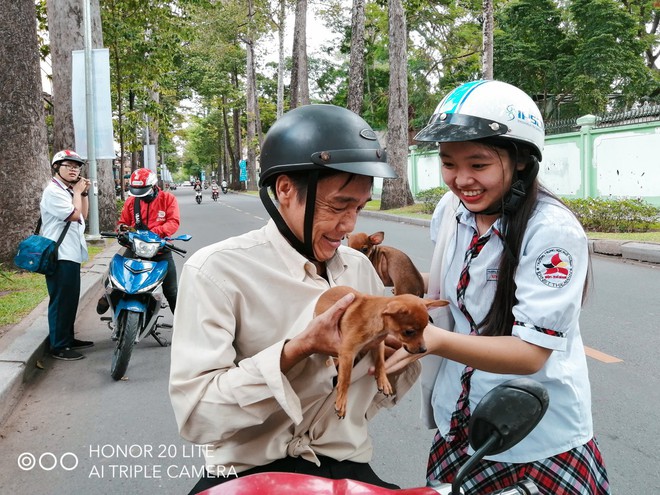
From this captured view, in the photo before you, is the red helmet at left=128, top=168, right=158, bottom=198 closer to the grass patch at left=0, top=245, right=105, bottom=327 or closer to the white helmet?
the grass patch at left=0, top=245, right=105, bottom=327

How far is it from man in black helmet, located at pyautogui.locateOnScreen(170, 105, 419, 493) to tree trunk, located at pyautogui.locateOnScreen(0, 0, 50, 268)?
8695 millimetres

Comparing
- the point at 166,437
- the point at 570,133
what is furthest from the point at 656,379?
the point at 570,133

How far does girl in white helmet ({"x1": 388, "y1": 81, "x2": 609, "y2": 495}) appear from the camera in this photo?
1507mm

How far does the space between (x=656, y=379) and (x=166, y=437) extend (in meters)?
3.57

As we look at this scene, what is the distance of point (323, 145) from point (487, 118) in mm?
498

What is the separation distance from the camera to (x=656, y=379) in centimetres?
428

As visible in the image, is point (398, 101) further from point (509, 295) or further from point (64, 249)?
point (509, 295)

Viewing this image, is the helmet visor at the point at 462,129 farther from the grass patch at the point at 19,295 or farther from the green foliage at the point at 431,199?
A: the green foliage at the point at 431,199

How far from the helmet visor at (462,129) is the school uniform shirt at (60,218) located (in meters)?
4.54

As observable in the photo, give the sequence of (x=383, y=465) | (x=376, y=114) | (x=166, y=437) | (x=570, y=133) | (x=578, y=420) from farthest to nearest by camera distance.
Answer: (x=376, y=114) → (x=570, y=133) → (x=166, y=437) → (x=383, y=465) → (x=578, y=420)

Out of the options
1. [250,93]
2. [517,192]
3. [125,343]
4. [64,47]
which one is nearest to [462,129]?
[517,192]

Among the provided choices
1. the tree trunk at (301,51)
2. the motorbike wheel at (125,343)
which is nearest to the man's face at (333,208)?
the motorbike wheel at (125,343)

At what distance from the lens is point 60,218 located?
17.6ft

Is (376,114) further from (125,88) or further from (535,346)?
(535,346)
